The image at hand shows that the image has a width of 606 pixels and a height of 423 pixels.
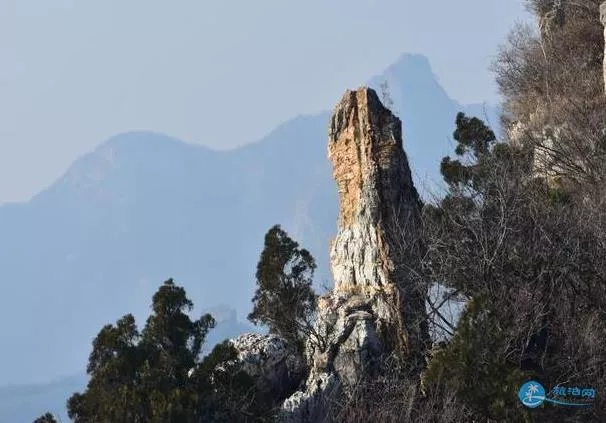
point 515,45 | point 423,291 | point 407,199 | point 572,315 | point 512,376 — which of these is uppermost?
point 515,45

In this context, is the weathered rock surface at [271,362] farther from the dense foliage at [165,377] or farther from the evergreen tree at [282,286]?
the evergreen tree at [282,286]

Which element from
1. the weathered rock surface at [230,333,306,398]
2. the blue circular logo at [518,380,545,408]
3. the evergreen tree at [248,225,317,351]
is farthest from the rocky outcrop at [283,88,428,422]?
the blue circular logo at [518,380,545,408]

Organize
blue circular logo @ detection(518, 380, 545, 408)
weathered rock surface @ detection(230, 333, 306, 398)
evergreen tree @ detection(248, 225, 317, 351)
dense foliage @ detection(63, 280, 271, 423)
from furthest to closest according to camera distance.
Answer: evergreen tree @ detection(248, 225, 317, 351)
weathered rock surface @ detection(230, 333, 306, 398)
dense foliage @ detection(63, 280, 271, 423)
blue circular logo @ detection(518, 380, 545, 408)

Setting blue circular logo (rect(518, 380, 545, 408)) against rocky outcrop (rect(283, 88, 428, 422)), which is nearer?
blue circular logo (rect(518, 380, 545, 408))

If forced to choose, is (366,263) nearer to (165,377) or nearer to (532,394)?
(165,377)

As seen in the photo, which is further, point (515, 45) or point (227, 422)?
point (515, 45)

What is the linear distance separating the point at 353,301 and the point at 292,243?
285 cm

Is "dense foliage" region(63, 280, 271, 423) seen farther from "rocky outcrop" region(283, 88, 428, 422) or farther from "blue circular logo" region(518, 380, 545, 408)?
"blue circular logo" region(518, 380, 545, 408)

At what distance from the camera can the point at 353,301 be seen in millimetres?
15664

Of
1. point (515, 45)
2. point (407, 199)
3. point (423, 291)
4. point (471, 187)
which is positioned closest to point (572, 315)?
point (423, 291)

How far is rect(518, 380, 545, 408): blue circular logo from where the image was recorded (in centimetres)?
1068

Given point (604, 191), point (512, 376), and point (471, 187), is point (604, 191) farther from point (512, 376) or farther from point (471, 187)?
point (512, 376)

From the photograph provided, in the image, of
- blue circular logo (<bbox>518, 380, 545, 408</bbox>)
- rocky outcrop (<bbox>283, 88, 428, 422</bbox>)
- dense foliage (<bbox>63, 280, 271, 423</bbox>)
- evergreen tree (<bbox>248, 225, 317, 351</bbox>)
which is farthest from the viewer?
evergreen tree (<bbox>248, 225, 317, 351</bbox>)

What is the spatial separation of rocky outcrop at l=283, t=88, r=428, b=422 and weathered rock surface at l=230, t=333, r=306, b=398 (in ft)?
1.70
